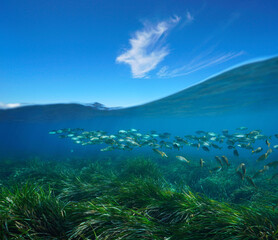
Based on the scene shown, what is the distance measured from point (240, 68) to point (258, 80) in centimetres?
546

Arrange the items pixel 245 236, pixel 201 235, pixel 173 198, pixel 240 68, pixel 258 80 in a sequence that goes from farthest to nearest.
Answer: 1. pixel 258 80
2. pixel 240 68
3. pixel 173 198
4. pixel 201 235
5. pixel 245 236

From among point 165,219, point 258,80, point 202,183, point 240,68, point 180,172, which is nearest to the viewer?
point 165,219

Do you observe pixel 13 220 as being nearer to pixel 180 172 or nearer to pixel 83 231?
pixel 83 231

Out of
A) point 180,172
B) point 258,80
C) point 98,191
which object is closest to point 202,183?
point 180,172

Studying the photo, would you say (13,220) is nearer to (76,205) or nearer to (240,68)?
(76,205)

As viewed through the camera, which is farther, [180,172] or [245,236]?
[180,172]

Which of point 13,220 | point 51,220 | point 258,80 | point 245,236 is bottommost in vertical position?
point 245,236

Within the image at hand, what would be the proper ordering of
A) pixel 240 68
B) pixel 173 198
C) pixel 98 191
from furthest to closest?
pixel 240 68 → pixel 98 191 → pixel 173 198

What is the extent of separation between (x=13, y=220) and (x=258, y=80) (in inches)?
822

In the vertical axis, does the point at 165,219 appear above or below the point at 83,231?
below

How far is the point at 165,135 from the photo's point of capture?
32.5ft

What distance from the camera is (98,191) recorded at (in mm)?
4445

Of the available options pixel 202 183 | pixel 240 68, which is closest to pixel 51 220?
pixel 202 183

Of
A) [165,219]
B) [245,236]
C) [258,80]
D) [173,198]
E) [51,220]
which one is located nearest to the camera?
[245,236]
